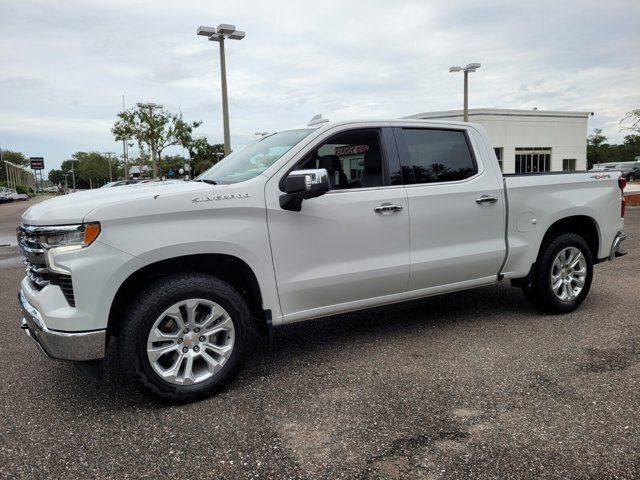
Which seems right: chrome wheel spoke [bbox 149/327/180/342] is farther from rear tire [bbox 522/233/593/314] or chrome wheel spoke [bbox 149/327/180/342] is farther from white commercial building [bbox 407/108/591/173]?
white commercial building [bbox 407/108/591/173]

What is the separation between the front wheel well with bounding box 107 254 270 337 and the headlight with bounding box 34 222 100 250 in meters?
0.36

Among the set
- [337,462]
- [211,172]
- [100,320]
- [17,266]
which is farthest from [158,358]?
[17,266]

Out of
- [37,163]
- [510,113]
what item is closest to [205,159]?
[37,163]

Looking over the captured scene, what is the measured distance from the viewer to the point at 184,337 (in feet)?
11.3

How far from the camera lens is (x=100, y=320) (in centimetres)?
320

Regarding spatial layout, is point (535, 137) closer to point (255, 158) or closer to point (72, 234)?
point (255, 158)

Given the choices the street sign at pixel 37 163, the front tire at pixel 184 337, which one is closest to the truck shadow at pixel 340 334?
the front tire at pixel 184 337

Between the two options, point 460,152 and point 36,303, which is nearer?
point 36,303

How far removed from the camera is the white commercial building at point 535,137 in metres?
48.1

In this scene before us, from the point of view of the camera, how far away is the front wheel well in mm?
3457

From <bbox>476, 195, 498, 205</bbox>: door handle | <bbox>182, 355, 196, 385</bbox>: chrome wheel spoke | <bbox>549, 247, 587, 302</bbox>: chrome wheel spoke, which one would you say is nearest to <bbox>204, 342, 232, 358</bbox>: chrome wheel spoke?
<bbox>182, 355, 196, 385</bbox>: chrome wheel spoke

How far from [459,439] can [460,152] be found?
2649 mm

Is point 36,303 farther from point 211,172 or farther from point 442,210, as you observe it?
point 442,210

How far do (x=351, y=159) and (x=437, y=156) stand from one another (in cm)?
86
